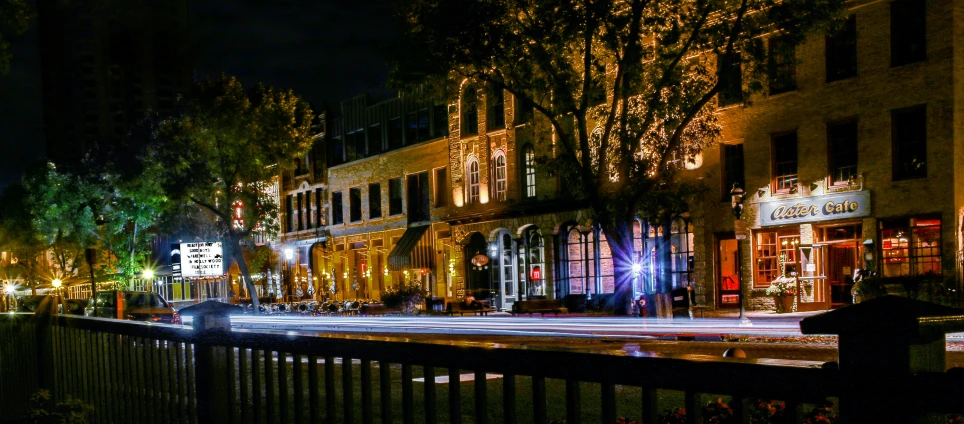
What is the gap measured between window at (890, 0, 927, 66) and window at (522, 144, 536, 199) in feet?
54.8

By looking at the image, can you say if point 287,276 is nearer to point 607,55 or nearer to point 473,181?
point 473,181

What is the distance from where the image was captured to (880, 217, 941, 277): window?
87.1ft

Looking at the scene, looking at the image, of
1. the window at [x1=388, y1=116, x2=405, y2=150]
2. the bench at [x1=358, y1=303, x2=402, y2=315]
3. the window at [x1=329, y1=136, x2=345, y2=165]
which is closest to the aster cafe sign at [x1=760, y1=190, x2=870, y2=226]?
the bench at [x1=358, y1=303, x2=402, y2=315]

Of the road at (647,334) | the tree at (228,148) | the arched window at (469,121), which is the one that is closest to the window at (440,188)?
the arched window at (469,121)

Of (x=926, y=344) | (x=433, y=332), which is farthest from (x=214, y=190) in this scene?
(x=926, y=344)

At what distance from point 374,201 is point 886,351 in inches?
1989

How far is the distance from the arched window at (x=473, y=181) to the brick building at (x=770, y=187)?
152mm

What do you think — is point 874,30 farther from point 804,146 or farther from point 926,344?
point 926,344

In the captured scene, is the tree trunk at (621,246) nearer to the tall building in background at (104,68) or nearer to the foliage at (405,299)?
the foliage at (405,299)

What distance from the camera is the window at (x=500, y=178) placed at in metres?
42.7

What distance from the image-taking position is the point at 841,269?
2950 cm

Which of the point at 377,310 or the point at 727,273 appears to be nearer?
the point at 727,273

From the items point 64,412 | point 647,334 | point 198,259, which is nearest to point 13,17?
point 64,412

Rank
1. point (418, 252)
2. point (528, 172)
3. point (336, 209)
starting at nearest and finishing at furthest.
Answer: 1. point (528, 172)
2. point (418, 252)
3. point (336, 209)
